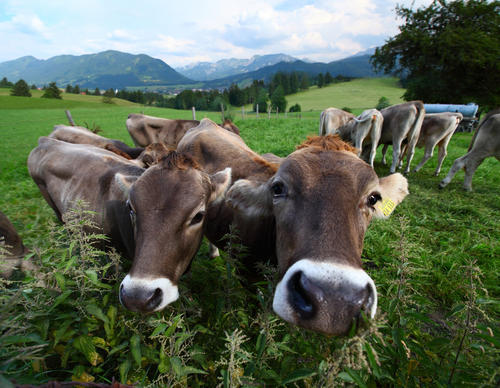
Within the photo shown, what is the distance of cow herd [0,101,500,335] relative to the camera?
4.75 ft

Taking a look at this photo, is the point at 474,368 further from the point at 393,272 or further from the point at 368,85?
the point at 368,85

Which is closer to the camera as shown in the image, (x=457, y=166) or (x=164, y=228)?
(x=164, y=228)

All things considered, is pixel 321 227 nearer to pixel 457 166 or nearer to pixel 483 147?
pixel 457 166

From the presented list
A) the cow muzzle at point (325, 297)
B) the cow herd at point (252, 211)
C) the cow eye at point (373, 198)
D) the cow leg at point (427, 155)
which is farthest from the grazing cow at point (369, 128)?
the cow muzzle at point (325, 297)

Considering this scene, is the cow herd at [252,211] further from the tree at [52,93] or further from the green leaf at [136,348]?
the tree at [52,93]

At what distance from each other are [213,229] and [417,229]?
4.63 m

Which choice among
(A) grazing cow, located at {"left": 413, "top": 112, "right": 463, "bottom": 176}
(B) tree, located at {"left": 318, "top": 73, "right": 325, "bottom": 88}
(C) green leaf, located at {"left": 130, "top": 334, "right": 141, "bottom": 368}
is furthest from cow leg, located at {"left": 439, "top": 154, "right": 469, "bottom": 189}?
(B) tree, located at {"left": 318, "top": 73, "right": 325, "bottom": 88}

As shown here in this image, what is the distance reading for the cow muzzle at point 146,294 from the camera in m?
1.87

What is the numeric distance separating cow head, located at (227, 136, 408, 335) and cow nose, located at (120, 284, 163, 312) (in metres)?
1.06

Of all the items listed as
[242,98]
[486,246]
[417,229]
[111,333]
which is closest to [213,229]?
[111,333]

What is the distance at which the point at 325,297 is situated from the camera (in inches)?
53.6

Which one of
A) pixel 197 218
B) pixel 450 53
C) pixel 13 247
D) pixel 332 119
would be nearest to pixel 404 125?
pixel 332 119

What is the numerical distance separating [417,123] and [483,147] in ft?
8.77

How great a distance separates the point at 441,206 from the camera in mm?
6531
